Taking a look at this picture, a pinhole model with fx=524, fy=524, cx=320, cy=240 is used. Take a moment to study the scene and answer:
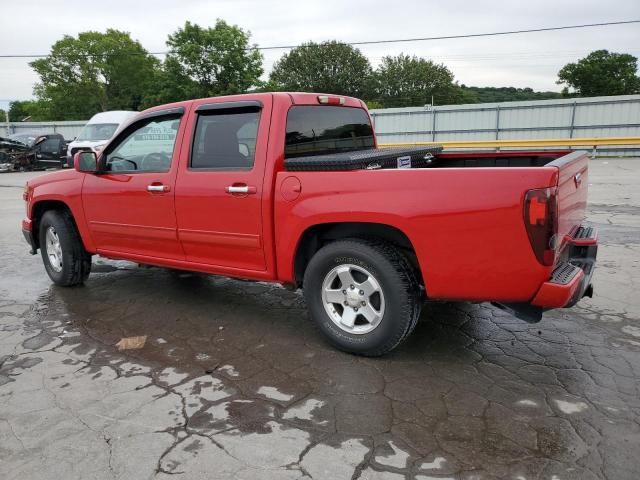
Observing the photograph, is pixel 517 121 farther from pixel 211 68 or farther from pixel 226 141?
pixel 211 68

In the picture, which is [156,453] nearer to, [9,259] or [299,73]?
[9,259]

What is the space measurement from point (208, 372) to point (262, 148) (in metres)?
1.61

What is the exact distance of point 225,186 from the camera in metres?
3.96

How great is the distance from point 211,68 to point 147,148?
43.4 metres

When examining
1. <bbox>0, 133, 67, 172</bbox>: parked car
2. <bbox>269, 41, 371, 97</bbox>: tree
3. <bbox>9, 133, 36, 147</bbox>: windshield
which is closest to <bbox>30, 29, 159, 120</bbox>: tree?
<bbox>269, 41, 371, 97</bbox>: tree

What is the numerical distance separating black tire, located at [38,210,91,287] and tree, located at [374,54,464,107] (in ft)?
229

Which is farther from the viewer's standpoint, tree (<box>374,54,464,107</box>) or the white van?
tree (<box>374,54,464,107</box>)

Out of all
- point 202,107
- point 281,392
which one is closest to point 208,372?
point 281,392

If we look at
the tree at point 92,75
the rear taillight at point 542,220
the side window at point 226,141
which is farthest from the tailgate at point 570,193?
the tree at point 92,75

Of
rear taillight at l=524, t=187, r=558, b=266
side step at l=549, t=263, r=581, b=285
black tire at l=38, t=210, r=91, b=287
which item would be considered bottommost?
black tire at l=38, t=210, r=91, b=287

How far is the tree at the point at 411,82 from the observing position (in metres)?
72.5

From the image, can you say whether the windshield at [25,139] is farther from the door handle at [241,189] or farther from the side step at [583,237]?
the side step at [583,237]

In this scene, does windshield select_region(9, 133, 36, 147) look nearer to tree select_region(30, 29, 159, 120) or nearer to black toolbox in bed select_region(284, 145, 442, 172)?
black toolbox in bed select_region(284, 145, 442, 172)

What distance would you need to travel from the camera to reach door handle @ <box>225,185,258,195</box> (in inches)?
150
